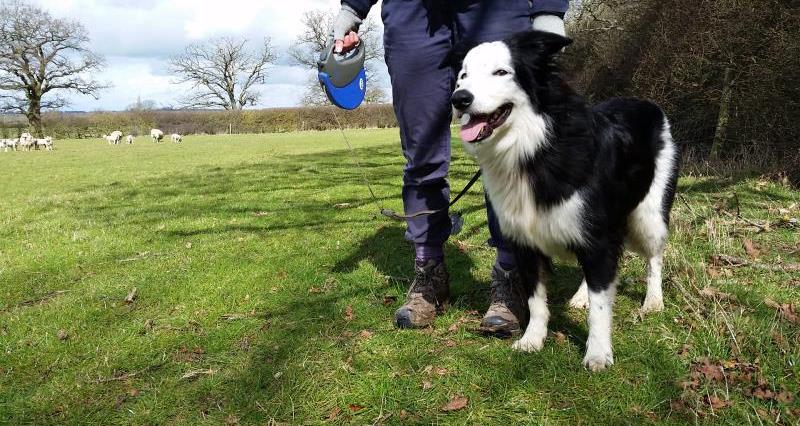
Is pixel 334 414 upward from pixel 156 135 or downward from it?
downward

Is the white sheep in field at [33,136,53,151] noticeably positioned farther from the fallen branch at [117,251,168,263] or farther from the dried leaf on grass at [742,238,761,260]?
the dried leaf on grass at [742,238,761,260]

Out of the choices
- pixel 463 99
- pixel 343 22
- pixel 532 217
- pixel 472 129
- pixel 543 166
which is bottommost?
pixel 532 217

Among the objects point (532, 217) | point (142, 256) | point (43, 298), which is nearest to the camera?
point (532, 217)

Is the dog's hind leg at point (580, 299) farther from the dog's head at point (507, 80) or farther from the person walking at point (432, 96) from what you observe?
the dog's head at point (507, 80)

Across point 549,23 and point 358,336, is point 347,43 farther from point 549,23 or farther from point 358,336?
point 358,336

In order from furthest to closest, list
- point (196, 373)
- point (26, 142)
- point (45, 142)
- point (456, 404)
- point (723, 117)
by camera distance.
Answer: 1. point (45, 142)
2. point (26, 142)
3. point (723, 117)
4. point (196, 373)
5. point (456, 404)

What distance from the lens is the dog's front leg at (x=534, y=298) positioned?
2678 millimetres

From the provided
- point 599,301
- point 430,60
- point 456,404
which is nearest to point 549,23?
point 430,60

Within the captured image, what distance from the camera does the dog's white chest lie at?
240 centimetres

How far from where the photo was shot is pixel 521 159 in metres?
2.41

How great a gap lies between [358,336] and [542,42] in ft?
5.95

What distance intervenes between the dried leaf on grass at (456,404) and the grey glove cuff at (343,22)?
6.71ft

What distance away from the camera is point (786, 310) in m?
2.68

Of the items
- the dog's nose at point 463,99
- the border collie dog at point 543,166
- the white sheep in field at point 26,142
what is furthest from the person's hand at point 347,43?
the white sheep in field at point 26,142
